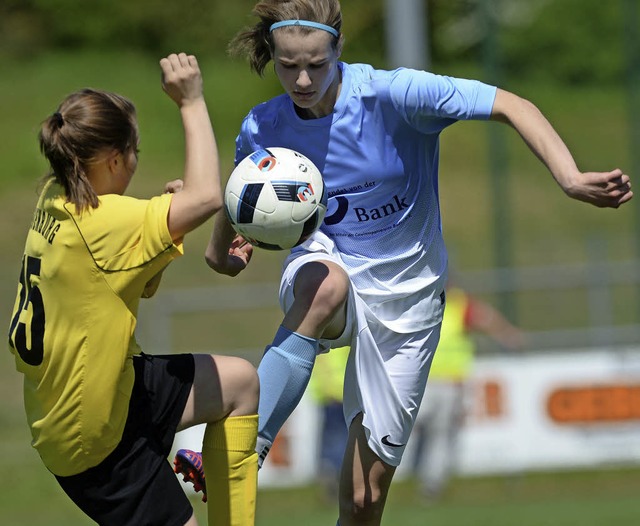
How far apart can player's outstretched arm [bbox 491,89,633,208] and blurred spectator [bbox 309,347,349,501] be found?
700 cm

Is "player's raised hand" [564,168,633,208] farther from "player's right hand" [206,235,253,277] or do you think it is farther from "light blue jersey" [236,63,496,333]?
"player's right hand" [206,235,253,277]

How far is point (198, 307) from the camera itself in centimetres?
1290

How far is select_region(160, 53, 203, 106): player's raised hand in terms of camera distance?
14.3 feet

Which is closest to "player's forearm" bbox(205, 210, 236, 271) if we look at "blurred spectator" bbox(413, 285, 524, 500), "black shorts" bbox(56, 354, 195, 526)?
"black shorts" bbox(56, 354, 195, 526)

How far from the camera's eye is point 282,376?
4.81 metres

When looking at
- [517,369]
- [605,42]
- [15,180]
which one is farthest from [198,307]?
[15,180]

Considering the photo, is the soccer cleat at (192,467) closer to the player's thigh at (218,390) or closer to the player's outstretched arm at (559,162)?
the player's thigh at (218,390)

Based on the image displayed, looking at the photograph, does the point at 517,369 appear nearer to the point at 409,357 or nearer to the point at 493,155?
the point at 493,155

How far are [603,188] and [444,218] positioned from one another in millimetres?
18065

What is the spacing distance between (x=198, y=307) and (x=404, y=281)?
25.6 feet

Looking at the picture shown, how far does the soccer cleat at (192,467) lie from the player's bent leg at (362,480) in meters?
0.87

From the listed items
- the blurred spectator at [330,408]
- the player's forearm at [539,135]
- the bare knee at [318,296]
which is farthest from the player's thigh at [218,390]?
the blurred spectator at [330,408]

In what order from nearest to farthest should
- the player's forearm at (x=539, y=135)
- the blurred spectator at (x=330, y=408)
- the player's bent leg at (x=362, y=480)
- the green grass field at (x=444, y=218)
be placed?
the player's forearm at (x=539, y=135), the player's bent leg at (x=362, y=480), the green grass field at (x=444, y=218), the blurred spectator at (x=330, y=408)

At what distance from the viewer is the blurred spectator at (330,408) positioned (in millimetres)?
11664
